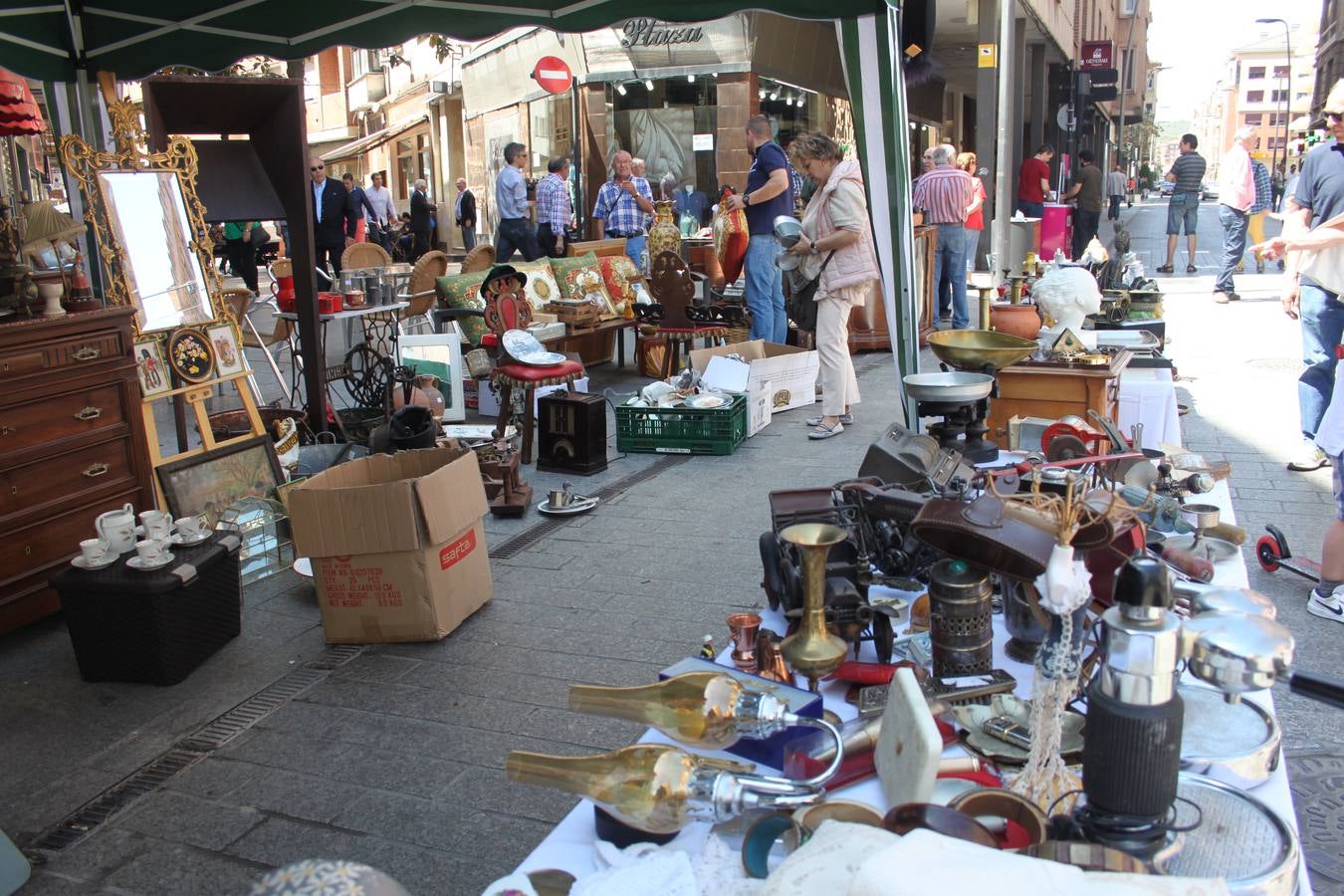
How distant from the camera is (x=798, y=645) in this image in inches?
75.0

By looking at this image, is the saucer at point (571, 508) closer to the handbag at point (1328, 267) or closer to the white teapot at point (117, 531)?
the white teapot at point (117, 531)

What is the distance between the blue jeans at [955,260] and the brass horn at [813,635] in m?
9.07

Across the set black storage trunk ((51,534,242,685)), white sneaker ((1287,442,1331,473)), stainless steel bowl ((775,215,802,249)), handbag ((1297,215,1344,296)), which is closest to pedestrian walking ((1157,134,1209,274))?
white sneaker ((1287,442,1331,473))

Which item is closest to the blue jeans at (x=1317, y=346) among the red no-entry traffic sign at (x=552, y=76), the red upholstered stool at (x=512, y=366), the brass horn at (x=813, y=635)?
the red upholstered stool at (x=512, y=366)

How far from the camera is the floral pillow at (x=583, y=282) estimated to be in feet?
29.0

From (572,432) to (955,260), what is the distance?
6.17 metres

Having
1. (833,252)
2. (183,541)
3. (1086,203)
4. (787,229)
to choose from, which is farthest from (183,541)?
(1086,203)

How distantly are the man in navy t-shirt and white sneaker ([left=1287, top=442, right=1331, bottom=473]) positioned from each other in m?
3.90

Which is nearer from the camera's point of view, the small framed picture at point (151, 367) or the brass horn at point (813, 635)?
the brass horn at point (813, 635)

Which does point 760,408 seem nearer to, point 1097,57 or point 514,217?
point 514,217

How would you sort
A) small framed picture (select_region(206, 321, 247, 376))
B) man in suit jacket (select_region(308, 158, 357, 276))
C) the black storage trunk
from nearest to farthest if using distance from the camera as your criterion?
the black storage trunk, small framed picture (select_region(206, 321, 247, 376)), man in suit jacket (select_region(308, 158, 357, 276))

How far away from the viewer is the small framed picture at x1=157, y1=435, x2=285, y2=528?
15.1ft

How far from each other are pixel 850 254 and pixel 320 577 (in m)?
4.12

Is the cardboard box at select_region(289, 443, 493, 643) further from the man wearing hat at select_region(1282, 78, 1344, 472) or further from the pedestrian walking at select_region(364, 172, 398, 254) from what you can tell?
the pedestrian walking at select_region(364, 172, 398, 254)
